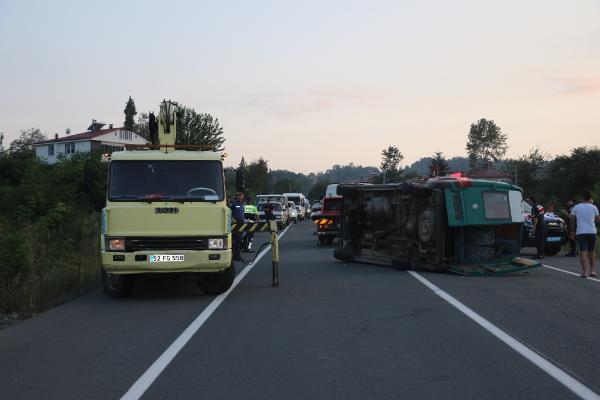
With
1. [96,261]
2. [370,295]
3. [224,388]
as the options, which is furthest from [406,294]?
[96,261]

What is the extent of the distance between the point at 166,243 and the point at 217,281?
62.5 inches

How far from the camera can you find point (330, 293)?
12969 millimetres

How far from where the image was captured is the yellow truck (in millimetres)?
11617

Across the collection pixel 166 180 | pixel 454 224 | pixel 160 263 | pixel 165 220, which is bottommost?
pixel 160 263

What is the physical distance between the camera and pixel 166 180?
491 inches

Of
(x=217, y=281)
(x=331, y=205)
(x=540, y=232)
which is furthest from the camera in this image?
(x=331, y=205)

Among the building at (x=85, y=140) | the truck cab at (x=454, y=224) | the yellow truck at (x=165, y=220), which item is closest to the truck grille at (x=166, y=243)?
the yellow truck at (x=165, y=220)

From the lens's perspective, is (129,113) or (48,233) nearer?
(48,233)

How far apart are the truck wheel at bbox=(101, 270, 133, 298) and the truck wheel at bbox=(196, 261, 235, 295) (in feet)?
4.38

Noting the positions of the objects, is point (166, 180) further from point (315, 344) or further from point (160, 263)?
point (315, 344)

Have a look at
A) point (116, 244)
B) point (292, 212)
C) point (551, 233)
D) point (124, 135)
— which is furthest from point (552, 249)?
point (124, 135)

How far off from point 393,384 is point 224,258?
19.3ft

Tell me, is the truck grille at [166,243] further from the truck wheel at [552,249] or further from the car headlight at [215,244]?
the truck wheel at [552,249]

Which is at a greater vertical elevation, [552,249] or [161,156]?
[161,156]
